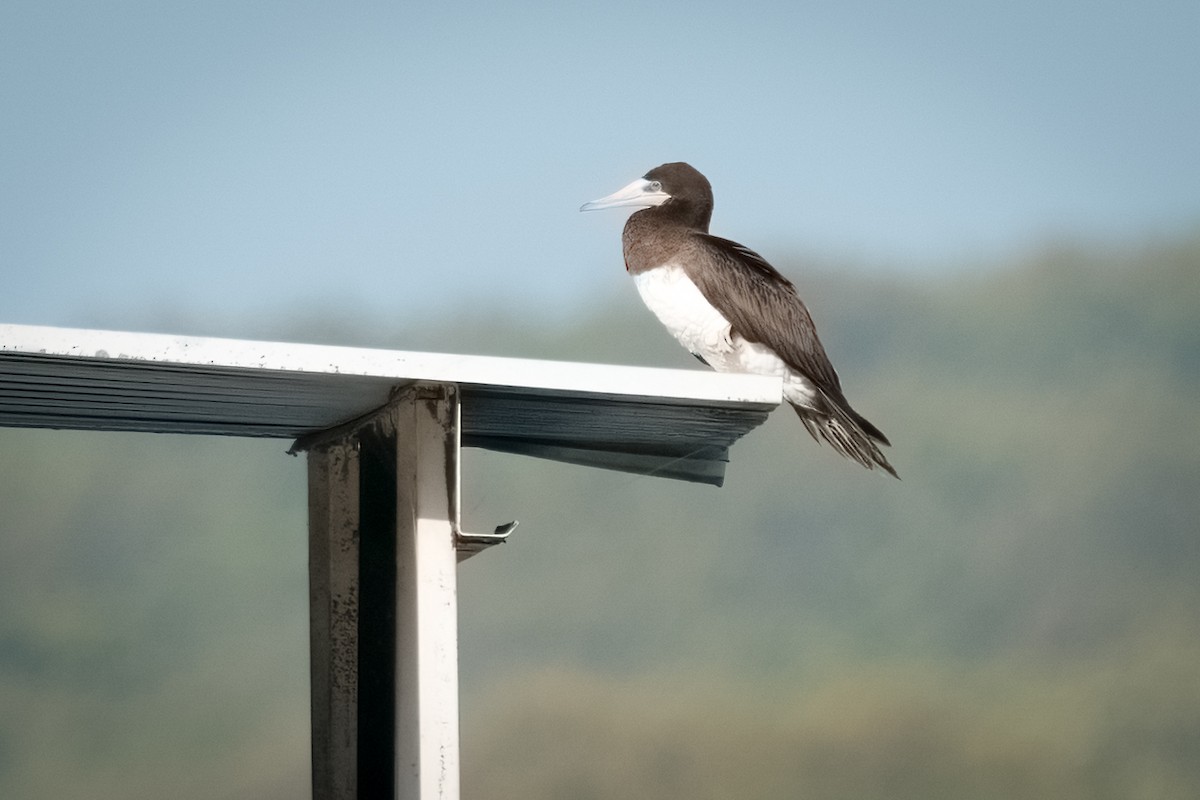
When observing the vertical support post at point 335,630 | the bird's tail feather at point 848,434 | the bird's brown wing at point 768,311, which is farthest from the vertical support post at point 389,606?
the bird's tail feather at point 848,434

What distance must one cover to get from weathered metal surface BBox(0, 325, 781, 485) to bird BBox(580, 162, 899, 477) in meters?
1.17

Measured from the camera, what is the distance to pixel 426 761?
3.52m

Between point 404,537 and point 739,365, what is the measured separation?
2.36 meters

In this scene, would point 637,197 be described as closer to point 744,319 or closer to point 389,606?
point 744,319

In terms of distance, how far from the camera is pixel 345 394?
12.4ft

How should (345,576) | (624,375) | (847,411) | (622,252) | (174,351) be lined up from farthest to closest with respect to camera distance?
(622,252)
(847,411)
(345,576)
(624,375)
(174,351)

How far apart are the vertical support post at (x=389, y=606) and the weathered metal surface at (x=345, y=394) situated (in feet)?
0.45

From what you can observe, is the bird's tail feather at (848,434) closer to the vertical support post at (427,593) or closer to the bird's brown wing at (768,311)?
the bird's brown wing at (768,311)

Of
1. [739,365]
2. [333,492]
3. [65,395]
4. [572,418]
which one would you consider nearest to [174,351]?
[65,395]

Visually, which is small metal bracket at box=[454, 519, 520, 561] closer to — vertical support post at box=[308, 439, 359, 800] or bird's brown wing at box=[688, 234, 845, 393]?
vertical support post at box=[308, 439, 359, 800]

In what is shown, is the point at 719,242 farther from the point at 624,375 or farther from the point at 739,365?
the point at 624,375

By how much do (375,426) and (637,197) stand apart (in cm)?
267

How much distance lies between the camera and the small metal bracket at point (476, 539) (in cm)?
369

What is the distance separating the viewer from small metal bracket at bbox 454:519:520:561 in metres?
3.69
